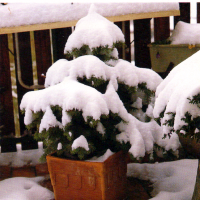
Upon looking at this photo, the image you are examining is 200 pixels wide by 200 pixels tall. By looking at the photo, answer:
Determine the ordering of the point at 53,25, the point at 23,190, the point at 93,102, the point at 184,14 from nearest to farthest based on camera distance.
A: the point at 93,102 < the point at 23,190 < the point at 53,25 < the point at 184,14

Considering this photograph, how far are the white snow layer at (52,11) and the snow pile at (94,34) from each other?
0.58 metres

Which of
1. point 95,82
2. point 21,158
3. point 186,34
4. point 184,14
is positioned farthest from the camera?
point 184,14

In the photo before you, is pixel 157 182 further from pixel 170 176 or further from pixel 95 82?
pixel 95 82

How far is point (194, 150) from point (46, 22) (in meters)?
1.91

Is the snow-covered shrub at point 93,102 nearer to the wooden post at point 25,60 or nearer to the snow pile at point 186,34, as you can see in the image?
the snow pile at point 186,34

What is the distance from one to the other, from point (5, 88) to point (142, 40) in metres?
1.72

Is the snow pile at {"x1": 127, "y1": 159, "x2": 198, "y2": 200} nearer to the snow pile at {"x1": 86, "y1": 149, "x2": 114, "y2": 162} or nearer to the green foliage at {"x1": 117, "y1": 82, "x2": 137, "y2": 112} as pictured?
the snow pile at {"x1": 86, "y1": 149, "x2": 114, "y2": 162}

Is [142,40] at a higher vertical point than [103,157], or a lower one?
higher

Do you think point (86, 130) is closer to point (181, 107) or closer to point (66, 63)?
point (66, 63)

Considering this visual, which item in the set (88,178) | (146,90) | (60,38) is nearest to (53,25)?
(60,38)

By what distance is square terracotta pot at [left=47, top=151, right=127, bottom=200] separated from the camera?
2.05m

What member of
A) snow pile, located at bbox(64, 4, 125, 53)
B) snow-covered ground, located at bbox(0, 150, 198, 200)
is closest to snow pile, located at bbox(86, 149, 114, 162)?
snow-covered ground, located at bbox(0, 150, 198, 200)

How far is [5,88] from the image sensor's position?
346 cm

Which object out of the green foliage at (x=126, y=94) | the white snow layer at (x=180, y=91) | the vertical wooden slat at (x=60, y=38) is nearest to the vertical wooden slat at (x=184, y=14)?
the vertical wooden slat at (x=60, y=38)
